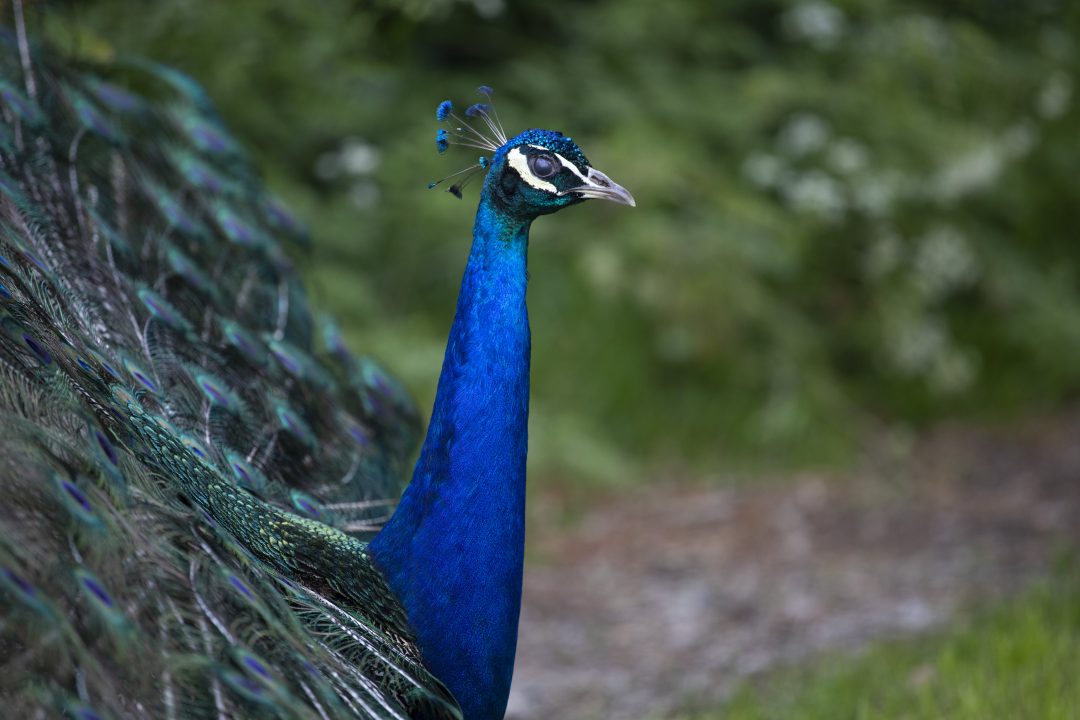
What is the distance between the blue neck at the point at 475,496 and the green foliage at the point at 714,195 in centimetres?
229

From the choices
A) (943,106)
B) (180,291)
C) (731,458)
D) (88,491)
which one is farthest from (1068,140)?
(88,491)

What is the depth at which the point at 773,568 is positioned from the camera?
4.55m

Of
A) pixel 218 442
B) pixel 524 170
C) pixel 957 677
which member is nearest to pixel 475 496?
pixel 218 442

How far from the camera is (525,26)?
5.89 metres

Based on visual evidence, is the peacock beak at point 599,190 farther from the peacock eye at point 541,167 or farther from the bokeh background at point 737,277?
the bokeh background at point 737,277

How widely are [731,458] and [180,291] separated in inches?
135

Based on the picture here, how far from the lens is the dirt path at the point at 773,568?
3.79m

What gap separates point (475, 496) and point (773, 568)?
→ 2636mm

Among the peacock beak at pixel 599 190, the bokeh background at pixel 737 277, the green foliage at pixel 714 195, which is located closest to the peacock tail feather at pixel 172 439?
the peacock beak at pixel 599 190

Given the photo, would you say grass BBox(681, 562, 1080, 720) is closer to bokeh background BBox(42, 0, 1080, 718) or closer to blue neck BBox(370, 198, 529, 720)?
bokeh background BBox(42, 0, 1080, 718)

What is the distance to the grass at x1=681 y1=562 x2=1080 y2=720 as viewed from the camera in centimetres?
282

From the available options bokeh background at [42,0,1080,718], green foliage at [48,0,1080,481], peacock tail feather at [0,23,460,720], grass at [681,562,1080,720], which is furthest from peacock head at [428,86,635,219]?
green foliage at [48,0,1080,481]

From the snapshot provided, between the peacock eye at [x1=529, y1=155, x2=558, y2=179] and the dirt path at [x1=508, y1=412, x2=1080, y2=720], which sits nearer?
the peacock eye at [x1=529, y1=155, x2=558, y2=179]

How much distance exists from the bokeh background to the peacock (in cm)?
123
